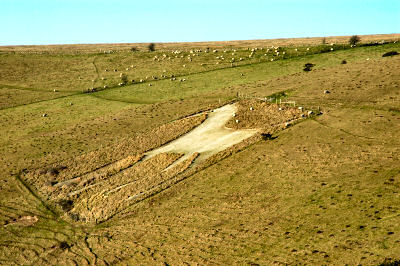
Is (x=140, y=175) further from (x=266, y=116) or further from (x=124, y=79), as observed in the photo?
(x=124, y=79)

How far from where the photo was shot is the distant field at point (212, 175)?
44.2 meters

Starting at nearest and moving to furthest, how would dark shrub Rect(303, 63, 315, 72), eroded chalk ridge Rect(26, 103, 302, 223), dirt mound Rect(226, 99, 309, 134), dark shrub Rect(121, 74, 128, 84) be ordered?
eroded chalk ridge Rect(26, 103, 302, 223), dirt mound Rect(226, 99, 309, 134), dark shrub Rect(303, 63, 315, 72), dark shrub Rect(121, 74, 128, 84)

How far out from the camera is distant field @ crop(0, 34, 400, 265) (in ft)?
145

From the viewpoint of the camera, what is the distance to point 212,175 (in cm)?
6431

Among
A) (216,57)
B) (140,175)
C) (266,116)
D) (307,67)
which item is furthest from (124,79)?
(140,175)

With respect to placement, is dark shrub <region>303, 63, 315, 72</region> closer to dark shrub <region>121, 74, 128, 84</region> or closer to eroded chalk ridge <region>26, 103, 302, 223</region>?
eroded chalk ridge <region>26, 103, 302, 223</region>

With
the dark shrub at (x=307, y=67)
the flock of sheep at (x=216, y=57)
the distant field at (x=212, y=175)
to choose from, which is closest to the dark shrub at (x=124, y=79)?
the flock of sheep at (x=216, y=57)

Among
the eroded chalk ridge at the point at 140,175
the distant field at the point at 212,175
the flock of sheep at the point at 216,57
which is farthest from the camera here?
the flock of sheep at the point at 216,57

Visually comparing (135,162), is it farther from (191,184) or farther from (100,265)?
(100,265)

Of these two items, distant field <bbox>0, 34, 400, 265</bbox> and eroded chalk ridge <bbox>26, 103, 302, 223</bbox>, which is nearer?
distant field <bbox>0, 34, 400, 265</bbox>

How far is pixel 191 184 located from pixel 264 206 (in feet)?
49.1

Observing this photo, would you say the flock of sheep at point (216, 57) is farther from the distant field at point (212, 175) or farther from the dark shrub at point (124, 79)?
the distant field at point (212, 175)

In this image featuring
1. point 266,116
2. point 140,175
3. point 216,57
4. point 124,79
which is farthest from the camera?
point 216,57

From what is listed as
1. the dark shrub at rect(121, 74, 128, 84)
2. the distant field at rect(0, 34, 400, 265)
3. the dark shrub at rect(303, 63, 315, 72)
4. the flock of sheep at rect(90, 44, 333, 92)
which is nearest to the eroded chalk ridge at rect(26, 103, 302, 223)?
the distant field at rect(0, 34, 400, 265)
